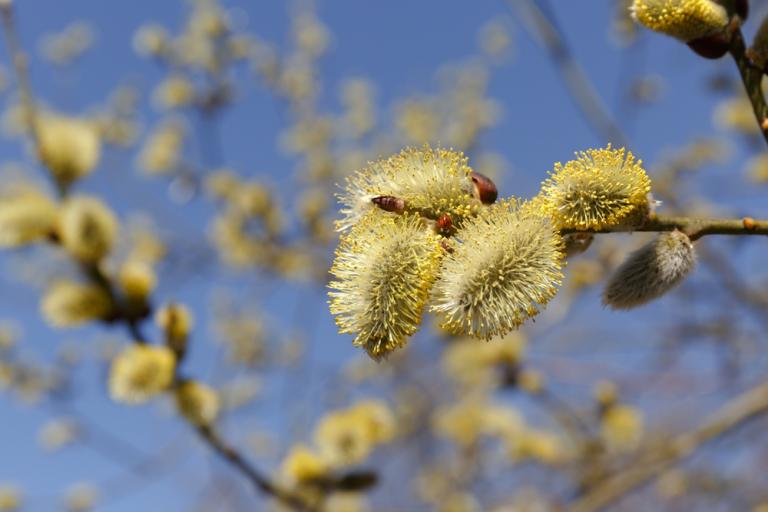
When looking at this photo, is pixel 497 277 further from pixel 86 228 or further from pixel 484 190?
pixel 86 228

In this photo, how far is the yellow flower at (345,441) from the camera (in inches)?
79.5

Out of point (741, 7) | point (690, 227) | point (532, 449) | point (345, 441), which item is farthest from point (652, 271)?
point (532, 449)

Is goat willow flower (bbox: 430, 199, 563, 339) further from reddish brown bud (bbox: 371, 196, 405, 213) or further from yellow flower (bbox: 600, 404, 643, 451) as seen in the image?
yellow flower (bbox: 600, 404, 643, 451)

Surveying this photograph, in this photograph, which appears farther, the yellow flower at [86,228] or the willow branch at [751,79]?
the yellow flower at [86,228]

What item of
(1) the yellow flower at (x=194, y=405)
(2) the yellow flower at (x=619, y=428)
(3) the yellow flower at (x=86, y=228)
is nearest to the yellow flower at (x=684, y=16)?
(3) the yellow flower at (x=86, y=228)

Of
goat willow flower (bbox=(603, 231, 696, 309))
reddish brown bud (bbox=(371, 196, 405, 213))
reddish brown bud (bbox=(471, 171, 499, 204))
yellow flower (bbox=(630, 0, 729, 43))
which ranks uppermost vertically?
yellow flower (bbox=(630, 0, 729, 43))

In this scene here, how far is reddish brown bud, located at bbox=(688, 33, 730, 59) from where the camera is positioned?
3.76ft

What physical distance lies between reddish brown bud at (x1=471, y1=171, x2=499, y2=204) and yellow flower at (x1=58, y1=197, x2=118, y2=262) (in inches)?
42.4

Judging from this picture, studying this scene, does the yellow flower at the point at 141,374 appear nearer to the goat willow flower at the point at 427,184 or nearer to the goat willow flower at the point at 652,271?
the goat willow flower at the point at 427,184

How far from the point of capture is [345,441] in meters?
2.02

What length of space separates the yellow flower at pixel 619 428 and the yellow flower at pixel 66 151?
2240 millimetres

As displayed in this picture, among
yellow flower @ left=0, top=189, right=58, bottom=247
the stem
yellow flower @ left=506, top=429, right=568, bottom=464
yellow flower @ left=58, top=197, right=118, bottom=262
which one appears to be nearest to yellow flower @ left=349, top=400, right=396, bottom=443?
the stem

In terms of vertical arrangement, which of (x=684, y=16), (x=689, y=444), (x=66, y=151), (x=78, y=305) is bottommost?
(x=689, y=444)

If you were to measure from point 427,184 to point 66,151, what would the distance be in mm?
1170
